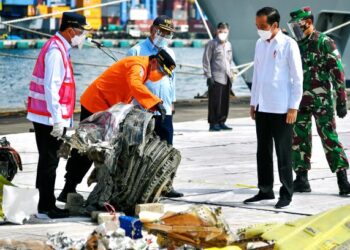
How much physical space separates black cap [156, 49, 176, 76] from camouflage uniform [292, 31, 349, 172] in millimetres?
1336

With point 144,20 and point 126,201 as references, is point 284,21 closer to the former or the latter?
point 126,201

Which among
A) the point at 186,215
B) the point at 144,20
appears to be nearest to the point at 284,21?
the point at 186,215

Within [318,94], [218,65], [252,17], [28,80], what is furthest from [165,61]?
[28,80]

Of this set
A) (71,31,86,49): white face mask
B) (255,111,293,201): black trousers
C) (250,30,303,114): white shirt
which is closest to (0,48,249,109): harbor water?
(255,111,293,201): black trousers

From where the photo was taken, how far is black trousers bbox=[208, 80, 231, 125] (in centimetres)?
1700

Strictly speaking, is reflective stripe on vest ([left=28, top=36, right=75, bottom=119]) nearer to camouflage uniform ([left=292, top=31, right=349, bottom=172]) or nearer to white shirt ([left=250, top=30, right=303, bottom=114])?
white shirt ([left=250, top=30, right=303, bottom=114])

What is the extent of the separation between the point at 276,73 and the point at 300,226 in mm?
2850

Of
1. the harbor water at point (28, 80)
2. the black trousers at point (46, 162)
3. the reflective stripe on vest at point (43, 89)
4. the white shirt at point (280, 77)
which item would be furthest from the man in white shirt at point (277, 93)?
the harbor water at point (28, 80)

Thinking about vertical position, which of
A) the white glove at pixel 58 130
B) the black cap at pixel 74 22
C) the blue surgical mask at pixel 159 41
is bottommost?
the white glove at pixel 58 130

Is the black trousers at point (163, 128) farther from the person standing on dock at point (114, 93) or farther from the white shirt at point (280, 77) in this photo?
the white shirt at point (280, 77)

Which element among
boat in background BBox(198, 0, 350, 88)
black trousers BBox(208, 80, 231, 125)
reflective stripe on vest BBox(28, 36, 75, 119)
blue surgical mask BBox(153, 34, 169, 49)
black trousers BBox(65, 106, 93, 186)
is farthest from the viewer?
boat in background BBox(198, 0, 350, 88)

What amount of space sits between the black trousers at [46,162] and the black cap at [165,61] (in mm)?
1250

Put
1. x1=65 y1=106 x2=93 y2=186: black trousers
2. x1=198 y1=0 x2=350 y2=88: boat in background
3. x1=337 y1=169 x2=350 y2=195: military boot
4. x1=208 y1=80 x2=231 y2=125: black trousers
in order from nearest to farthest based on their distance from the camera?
x1=65 y1=106 x2=93 y2=186: black trousers
x1=337 y1=169 x2=350 y2=195: military boot
x1=208 y1=80 x2=231 y2=125: black trousers
x1=198 y1=0 x2=350 y2=88: boat in background

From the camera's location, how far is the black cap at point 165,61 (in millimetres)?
10227
